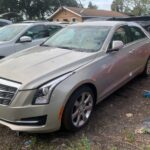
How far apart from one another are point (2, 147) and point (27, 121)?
1.88ft

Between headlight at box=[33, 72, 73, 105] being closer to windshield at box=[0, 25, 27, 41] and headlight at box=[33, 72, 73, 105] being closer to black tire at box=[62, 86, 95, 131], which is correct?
black tire at box=[62, 86, 95, 131]

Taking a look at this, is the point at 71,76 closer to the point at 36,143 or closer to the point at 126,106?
the point at 36,143

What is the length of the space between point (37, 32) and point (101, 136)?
19.1ft

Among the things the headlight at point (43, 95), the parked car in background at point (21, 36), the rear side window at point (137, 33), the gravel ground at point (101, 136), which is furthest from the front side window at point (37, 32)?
the headlight at point (43, 95)

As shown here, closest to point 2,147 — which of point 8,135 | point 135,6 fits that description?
point 8,135

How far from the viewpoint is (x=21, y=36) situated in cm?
848

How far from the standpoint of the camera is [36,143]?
4.01 metres

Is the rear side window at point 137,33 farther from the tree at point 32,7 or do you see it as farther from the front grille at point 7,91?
the tree at point 32,7

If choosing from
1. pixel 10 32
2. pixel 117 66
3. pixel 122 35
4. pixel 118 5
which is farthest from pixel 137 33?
pixel 118 5

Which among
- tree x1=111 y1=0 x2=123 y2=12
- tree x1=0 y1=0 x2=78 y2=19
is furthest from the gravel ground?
tree x1=111 y1=0 x2=123 y2=12

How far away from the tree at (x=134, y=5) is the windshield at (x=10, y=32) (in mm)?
47861

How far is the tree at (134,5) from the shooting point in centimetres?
5453

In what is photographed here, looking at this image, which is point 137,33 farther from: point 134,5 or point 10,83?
point 134,5

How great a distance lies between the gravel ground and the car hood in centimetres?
91
